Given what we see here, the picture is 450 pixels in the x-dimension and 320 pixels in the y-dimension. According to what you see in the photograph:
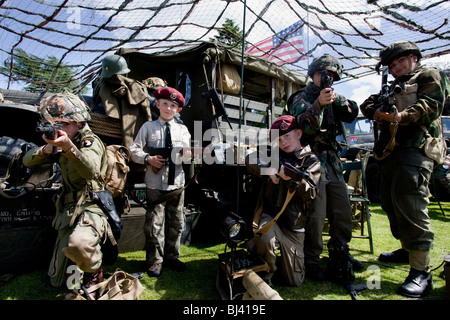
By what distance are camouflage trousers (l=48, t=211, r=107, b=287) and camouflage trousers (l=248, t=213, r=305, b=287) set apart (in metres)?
1.24

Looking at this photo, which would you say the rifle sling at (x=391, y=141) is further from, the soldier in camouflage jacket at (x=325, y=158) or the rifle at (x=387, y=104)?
the soldier in camouflage jacket at (x=325, y=158)

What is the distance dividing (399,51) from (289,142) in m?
1.30

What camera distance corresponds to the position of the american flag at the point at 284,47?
5562 mm

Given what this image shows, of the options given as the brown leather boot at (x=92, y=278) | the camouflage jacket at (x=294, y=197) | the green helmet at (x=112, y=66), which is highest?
the green helmet at (x=112, y=66)

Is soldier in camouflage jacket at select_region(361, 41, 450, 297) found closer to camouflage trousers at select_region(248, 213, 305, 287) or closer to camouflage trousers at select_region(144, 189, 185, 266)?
camouflage trousers at select_region(248, 213, 305, 287)

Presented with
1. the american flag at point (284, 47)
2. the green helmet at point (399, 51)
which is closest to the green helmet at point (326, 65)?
the green helmet at point (399, 51)

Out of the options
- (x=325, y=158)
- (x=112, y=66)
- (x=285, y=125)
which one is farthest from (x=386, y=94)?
(x=112, y=66)

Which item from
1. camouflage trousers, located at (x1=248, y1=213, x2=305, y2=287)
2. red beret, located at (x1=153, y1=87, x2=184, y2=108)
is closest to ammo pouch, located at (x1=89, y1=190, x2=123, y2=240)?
red beret, located at (x1=153, y1=87, x2=184, y2=108)

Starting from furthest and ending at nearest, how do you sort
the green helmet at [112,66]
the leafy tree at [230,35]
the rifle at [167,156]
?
1. the leafy tree at [230,35]
2. the green helmet at [112,66]
3. the rifle at [167,156]

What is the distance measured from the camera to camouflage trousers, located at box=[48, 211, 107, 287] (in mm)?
1823

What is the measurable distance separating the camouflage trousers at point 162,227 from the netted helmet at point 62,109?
3.02 ft

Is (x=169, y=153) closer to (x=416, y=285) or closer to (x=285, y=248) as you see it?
(x=285, y=248)
